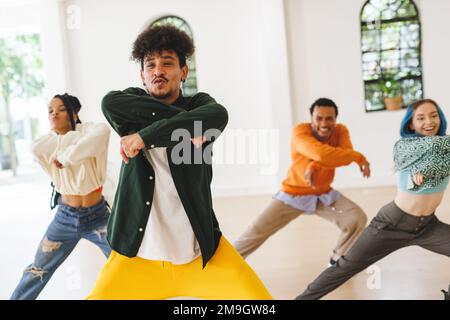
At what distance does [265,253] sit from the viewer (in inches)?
131

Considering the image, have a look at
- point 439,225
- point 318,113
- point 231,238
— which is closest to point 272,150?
point 231,238

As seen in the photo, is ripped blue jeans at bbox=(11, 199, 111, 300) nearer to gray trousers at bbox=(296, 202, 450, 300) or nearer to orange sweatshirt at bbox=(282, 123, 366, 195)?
gray trousers at bbox=(296, 202, 450, 300)

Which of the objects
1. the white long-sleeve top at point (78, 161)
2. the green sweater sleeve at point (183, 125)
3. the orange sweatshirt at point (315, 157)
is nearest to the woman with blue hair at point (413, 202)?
the orange sweatshirt at point (315, 157)

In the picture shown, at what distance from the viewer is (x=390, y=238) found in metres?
2.14

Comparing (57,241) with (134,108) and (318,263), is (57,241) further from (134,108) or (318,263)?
(318,263)

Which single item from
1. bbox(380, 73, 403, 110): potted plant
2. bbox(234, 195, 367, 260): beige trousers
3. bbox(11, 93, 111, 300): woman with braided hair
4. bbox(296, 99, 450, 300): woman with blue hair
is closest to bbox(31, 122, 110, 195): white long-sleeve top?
bbox(11, 93, 111, 300): woman with braided hair

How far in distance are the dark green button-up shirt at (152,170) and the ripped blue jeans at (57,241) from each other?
698 millimetres

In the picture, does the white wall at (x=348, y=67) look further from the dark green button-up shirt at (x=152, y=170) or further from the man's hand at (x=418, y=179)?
the dark green button-up shirt at (x=152, y=170)

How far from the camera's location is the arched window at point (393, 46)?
351cm

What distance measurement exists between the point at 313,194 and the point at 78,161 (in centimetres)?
137

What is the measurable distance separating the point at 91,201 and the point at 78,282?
0.86m

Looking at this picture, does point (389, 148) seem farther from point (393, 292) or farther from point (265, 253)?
point (393, 292)

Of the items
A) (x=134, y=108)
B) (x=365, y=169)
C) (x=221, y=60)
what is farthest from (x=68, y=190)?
(x=221, y=60)

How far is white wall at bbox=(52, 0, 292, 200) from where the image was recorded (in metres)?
2.89
